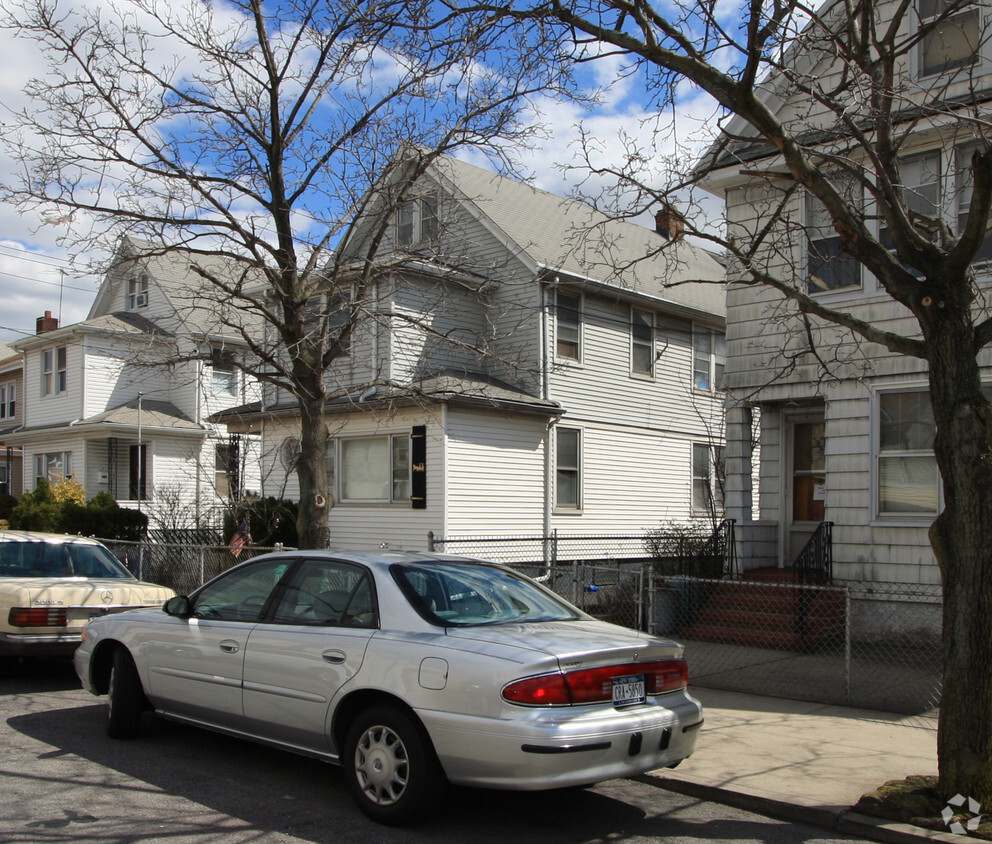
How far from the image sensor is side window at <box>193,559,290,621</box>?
6.46 m

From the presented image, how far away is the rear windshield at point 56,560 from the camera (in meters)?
9.71

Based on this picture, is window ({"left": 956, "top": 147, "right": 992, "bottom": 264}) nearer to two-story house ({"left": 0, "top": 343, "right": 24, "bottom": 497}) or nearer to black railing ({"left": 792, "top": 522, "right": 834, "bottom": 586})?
black railing ({"left": 792, "top": 522, "right": 834, "bottom": 586})

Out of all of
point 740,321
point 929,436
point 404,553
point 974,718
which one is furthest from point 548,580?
point 974,718

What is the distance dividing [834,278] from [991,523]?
8.08 meters

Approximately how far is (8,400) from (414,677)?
3327 cm

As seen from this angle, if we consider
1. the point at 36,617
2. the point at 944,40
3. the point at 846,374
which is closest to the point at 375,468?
the point at 846,374

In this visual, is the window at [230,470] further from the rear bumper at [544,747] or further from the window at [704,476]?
the rear bumper at [544,747]

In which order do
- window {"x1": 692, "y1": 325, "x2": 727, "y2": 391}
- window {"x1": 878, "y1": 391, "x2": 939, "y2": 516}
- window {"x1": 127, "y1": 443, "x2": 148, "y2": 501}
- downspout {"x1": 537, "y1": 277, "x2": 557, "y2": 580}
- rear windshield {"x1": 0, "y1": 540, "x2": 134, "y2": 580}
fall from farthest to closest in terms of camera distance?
window {"x1": 127, "y1": 443, "x2": 148, "y2": 501}, window {"x1": 692, "y1": 325, "x2": 727, "y2": 391}, downspout {"x1": 537, "y1": 277, "x2": 557, "y2": 580}, window {"x1": 878, "y1": 391, "x2": 939, "y2": 516}, rear windshield {"x1": 0, "y1": 540, "x2": 134, "y2": 580}

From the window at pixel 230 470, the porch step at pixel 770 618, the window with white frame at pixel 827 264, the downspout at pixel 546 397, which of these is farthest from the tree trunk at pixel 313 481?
the downspout at pixel 546 397

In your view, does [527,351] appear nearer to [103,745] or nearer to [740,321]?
[740,321]

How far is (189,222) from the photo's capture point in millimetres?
10781

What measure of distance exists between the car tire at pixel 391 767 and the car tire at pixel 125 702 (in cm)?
238

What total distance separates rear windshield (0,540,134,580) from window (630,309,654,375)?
1319 cm

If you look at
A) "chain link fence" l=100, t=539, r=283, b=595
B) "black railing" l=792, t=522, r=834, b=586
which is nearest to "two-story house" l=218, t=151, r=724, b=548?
"chain link fence" l=100, t=539, r=283, b=595
